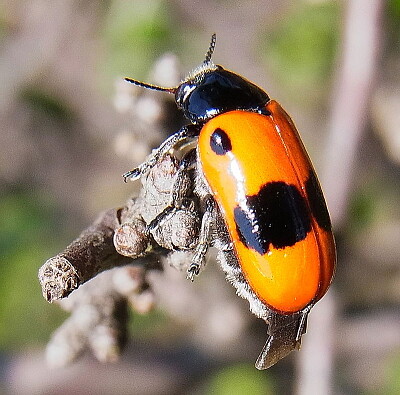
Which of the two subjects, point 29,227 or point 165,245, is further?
point 29,227

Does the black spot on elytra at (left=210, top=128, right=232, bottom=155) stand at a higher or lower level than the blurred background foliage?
lower

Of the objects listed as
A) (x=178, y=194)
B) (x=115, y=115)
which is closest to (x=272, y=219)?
(x=178, y=194)

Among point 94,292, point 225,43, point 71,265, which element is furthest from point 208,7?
point 71,265

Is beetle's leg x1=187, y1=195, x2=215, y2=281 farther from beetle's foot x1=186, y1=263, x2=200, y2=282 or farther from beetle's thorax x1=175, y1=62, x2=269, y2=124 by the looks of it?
beetle's thorax x1=175, y1=62, x2=269, y2=124

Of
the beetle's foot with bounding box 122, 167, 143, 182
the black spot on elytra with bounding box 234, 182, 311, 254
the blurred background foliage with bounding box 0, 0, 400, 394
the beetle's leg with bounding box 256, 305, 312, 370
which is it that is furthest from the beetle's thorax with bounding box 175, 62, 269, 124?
the blurred background foliage with bounding box 0, 0, 400, 394

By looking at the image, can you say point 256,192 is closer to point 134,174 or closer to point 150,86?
point 134,174

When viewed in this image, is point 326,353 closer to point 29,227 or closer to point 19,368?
point 19,368

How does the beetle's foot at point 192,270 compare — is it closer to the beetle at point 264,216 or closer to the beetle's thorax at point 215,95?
the beetle at point 264,216

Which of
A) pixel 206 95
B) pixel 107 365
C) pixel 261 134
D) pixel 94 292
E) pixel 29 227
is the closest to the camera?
pixel 94 292
